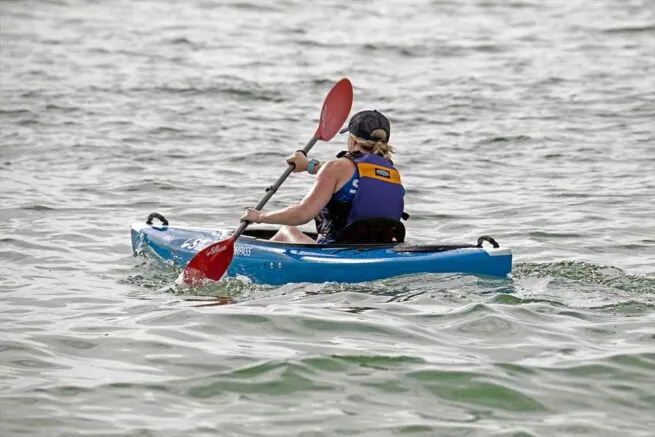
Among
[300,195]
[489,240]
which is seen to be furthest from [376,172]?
[300,195]

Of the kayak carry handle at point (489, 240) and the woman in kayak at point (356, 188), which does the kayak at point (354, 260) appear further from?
the woman in kayak at point (356, 188)

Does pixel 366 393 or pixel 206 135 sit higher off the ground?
pixel 206 135

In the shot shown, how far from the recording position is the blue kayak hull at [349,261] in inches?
279

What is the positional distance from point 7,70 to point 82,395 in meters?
11.4

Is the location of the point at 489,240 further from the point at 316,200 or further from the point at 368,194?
the point at 316,200

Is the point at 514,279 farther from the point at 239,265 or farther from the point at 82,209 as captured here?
the point at 82,209

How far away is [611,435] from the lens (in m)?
5.09

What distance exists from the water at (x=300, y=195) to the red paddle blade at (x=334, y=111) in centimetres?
A: 124

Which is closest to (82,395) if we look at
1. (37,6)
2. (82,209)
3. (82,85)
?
(82,209)

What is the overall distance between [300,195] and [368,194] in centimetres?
371

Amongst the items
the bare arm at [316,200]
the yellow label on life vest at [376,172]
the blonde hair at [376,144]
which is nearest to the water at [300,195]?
the bare arm at [316,200]

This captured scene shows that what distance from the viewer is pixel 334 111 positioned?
8.41 metres

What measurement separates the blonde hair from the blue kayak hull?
1.81 feet

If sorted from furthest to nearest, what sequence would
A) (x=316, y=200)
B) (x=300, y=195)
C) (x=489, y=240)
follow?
1. (x=300, y=195)
2. (x=316, y=200)
3. (x=489, y=240)
